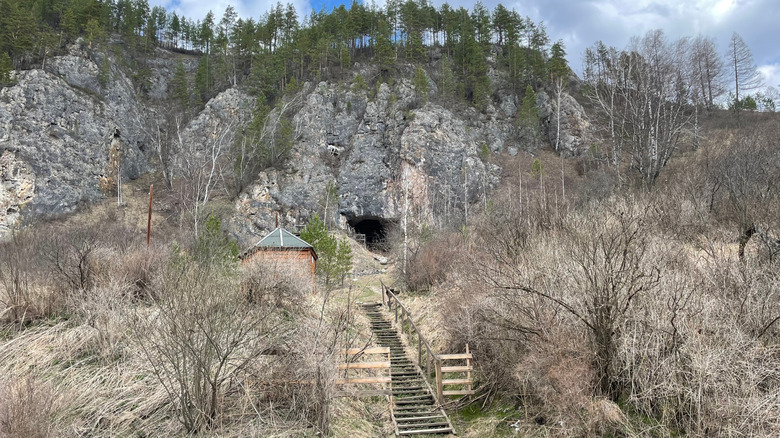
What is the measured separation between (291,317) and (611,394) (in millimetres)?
6943

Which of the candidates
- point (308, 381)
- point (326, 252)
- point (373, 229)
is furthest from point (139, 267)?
point (373, 229)

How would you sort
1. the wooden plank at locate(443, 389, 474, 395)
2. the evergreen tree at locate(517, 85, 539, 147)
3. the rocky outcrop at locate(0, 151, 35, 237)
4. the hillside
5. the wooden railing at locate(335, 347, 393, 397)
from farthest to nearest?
1. the evergreen tree at locate(517, 85, 539, 147)
2. the rocky outcrop at locate(0, 151, 35, 237)
3. the wooden plank at locate(443, 389, 474, 395)
4. the wooden railing at locate(335, 347, 393, 397)
5. the hillside

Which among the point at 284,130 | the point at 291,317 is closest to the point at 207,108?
the point at 284,130

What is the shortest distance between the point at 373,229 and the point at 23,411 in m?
43.0

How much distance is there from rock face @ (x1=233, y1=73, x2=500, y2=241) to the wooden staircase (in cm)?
2648

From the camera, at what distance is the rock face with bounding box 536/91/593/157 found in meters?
51.6

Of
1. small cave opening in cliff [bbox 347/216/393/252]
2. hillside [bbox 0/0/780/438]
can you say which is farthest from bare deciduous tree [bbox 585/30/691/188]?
small cave opening in cliff [bbox 347/216/393/252]

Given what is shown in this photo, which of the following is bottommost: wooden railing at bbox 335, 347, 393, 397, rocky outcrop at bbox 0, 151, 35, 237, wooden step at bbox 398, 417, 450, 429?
wooden step at bbox 398, 417, 450, 429

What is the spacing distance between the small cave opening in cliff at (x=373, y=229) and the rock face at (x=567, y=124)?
23388 mm

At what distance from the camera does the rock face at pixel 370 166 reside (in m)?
41.9

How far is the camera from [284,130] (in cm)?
4384


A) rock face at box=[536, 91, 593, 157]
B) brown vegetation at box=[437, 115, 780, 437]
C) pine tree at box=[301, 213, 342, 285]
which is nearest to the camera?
brown vegetation at box=[437, 115, 780, 437]

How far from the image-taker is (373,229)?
47438mm

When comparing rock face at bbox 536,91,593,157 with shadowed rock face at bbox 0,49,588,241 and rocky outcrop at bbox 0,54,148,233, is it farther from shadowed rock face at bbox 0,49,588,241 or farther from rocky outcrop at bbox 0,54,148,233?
rocky outcrop at bbox 0,54,148,233
